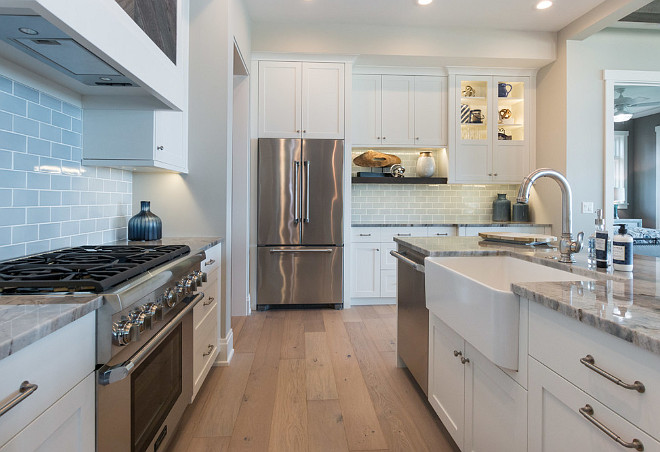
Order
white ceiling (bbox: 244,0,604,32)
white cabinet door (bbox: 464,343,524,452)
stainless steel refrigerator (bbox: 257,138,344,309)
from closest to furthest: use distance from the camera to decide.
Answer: white cabinet door (bbox: 464,343,524,452)
white ceiling (bbox: 244,0,604,32)
stainless steel refrigerator (bbox: 257,138,344,309)

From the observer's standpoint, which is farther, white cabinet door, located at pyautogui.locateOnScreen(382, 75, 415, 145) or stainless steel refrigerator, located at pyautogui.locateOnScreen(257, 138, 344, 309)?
white cabinet door, located at pyautogui.locateOnScreen(382, 75, 415, 145)

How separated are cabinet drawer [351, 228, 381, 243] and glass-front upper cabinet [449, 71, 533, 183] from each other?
1.12 meters

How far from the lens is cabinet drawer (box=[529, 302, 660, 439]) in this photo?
2.22ft

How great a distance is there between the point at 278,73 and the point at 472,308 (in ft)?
11.2

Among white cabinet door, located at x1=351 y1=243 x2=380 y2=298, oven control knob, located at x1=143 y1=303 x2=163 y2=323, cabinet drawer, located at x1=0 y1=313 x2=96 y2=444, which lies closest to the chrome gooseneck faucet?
oven control knob, located at x1=143 y1=303 x2=163 y2=323

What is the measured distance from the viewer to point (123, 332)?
42.0 inches

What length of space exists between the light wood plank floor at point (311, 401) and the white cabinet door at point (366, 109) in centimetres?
220

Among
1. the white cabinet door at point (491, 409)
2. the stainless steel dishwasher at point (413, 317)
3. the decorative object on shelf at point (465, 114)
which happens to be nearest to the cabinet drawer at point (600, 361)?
the white cabinet door at point (491, 409)

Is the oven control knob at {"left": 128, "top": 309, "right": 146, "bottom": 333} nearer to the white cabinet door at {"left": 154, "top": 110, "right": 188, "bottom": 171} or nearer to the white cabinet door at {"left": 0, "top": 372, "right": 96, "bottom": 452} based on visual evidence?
the white cabinet door at {"left": 0, "top": 372, "right": 96, "bottom": 452}

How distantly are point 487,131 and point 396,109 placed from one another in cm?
110

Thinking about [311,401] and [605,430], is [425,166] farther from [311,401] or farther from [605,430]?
[605,430]

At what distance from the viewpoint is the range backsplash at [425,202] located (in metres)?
4.52

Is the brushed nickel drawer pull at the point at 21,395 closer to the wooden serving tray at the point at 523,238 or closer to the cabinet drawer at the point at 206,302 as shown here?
A: the cabinet drawer at the point at 206,302

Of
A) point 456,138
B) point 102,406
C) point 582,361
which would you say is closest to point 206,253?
point 102,406
